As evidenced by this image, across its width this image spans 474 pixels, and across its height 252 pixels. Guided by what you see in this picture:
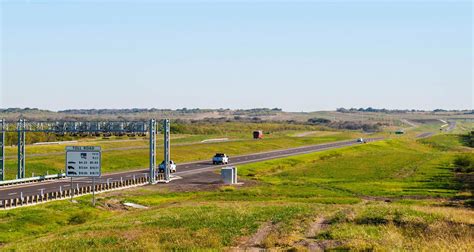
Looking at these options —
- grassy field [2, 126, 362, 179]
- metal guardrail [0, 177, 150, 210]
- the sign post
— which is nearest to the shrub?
grassy field [2, 126, 362, 179]

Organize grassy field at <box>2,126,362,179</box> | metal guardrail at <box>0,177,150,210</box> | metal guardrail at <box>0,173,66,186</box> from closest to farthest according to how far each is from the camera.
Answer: metal guardrail at <box>0,177,150,210</box> < metal guardrail at <box>0,173,66,186</box> < grassy field at <box>2,126,362,179</box>

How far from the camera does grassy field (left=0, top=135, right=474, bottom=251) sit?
3441 centimetres

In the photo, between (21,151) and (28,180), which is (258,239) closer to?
(28,180)

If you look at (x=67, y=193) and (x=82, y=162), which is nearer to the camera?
(x=82, y=162)

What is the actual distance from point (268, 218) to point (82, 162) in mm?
22507

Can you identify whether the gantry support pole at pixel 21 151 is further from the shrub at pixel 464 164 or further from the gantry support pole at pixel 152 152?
the shrub at pixel 464 164

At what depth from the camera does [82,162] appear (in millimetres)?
60312

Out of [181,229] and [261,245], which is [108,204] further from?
[261,245]

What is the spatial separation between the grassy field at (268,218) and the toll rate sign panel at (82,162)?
7.89 ft

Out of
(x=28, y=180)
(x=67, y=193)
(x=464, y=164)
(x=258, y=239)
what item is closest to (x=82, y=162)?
(x=67, y=193)

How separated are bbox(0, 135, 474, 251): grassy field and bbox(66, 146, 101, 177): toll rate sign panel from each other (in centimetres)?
241

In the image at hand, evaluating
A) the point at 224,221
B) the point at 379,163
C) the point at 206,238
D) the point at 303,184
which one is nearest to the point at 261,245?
the point at 206,238

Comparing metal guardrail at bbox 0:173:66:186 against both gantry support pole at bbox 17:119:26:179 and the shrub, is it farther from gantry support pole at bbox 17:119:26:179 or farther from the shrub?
the shrub

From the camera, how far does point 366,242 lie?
107 ft
